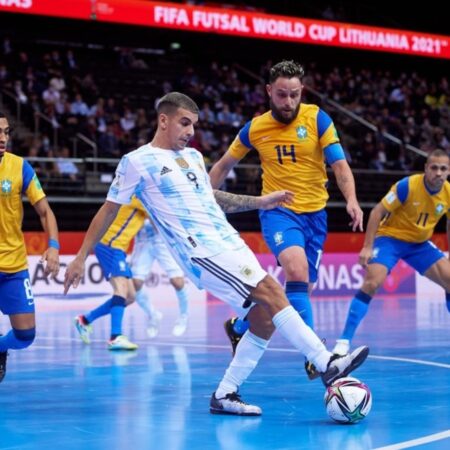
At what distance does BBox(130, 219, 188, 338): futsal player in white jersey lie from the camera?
12.8m

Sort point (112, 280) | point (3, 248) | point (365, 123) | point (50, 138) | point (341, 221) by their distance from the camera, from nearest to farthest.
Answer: point (3, 248)
point (112, 280)
point (50, 138)
point (341, 221)
point (365, 123)

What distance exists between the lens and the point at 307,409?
647 cm

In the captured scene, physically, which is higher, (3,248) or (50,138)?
(50,138)

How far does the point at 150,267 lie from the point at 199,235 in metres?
7.05

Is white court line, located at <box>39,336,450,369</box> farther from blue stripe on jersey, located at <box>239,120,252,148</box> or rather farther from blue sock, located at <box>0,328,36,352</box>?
blue sock, located at <box>0,328,36,352</box>

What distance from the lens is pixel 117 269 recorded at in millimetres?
11242

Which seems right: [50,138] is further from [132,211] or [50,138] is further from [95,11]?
[132,211]

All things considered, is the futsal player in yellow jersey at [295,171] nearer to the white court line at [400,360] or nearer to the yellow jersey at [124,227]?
the white court line at [400,360]

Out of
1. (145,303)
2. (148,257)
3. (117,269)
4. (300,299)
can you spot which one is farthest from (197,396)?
(148,257)

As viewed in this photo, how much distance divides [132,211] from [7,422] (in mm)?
5812

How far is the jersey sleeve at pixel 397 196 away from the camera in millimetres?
9828

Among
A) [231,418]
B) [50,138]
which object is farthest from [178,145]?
[50,138]

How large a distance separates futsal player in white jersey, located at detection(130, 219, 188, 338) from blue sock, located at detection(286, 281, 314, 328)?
5457 mm

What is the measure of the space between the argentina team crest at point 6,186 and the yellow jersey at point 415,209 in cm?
421
